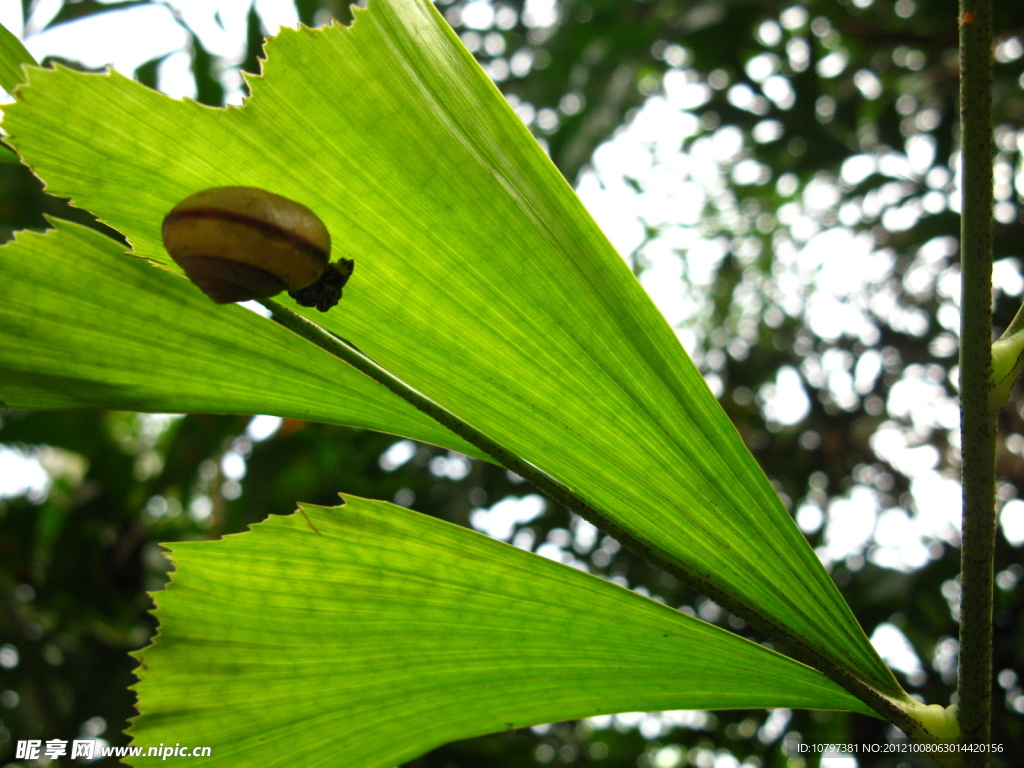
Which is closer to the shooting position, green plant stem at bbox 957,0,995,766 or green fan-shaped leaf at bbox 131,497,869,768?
green plant stem at bbox 957,0,995,766

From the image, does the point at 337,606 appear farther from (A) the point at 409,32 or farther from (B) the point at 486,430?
(A) the point at 409,32

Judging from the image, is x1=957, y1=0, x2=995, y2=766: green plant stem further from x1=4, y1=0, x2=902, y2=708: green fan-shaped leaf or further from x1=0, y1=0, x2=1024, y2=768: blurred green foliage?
x1=0, y1=0, x2=1024, y2=768: blurred green foliage

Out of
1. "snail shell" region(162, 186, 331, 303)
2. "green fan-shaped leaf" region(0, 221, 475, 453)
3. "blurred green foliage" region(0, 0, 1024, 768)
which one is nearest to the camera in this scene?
"snail shell" region(162, 186, 331, 303)

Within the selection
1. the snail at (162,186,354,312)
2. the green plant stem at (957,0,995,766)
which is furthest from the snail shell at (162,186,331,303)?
the green plant stem at (957,0,995,766)

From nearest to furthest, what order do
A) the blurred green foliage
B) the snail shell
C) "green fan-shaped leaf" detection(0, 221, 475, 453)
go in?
the snail shell
"green fan-shaped leaf" detection(0, 221, 475, 453)
the blurred green foliage

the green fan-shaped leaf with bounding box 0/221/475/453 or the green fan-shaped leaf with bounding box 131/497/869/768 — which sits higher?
the green fan-shaped leaf with bounding box 0/221/475/453

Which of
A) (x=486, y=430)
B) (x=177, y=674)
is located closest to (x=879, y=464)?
(x=486, y=430)
